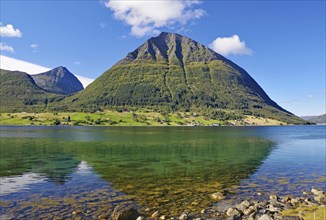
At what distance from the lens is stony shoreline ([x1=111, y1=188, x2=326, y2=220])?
2578 cm

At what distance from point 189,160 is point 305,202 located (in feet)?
122

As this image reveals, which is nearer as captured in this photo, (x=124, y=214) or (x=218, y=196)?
(x=124, y=214)

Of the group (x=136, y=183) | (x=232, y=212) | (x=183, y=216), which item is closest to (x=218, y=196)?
(x=232, y=212)

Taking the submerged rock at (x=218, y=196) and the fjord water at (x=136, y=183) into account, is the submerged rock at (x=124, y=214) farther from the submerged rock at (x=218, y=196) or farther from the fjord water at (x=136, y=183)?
the submerged rock at (x=218, y=196)

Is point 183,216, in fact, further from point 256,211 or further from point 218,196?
point 218,196

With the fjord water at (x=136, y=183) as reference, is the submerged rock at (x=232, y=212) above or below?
above

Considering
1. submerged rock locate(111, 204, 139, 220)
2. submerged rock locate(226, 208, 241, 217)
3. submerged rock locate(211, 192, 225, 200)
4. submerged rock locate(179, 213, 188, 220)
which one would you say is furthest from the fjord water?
submerged rock locate(226, 208, 241, 217)

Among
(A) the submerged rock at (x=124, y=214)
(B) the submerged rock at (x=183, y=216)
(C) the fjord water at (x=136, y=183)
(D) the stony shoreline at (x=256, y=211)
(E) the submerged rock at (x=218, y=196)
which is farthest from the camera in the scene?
(E) the submerged rock at (x=218, y=196)

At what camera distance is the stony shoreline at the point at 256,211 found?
84.6ft

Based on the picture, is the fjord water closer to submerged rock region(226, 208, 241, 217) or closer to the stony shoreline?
the stony shoreline

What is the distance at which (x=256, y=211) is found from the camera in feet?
91.7

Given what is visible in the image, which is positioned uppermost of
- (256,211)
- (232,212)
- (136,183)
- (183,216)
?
(256,211)

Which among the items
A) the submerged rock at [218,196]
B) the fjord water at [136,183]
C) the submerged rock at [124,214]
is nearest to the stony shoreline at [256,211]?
the submerged rock at [124,214]

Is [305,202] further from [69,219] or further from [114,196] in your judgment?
[69,219]
